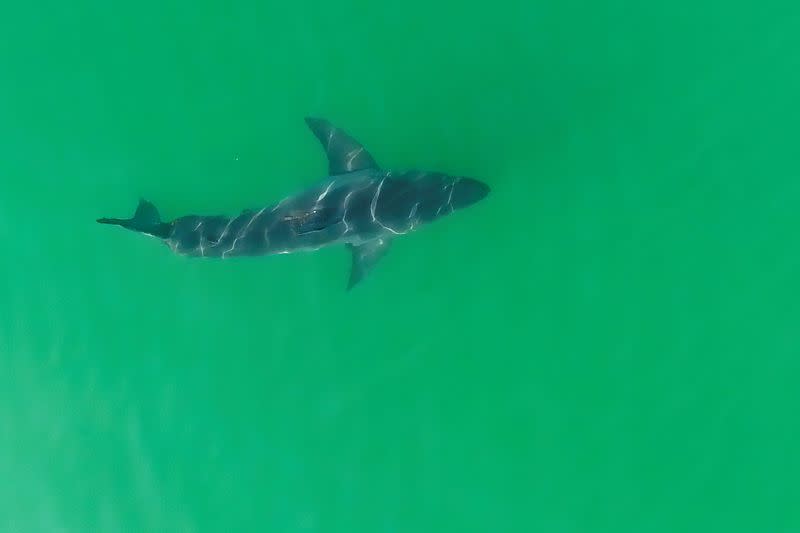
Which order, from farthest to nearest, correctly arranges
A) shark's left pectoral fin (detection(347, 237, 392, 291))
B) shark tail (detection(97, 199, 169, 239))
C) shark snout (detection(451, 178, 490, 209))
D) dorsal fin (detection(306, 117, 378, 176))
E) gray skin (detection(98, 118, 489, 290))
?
shark's left pectoral fin (detection(347, 237, 392, 291)) → dorsal fin (detection(306, 117, 378, 176)) → shark snout (detection(451, 178, 490, 209)) → shark tail (detection(97, 199, 169, 239)) → gray skin (detection(98, 118, 489, 290))

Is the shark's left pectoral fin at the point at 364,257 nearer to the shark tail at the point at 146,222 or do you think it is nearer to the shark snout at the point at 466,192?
the shark snout at the point at 466,192

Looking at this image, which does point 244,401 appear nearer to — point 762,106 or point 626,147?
point 626,147

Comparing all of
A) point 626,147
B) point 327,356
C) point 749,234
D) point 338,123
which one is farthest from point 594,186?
point 327,356

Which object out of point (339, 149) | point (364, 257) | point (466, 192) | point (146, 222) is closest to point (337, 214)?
point (364, 257)

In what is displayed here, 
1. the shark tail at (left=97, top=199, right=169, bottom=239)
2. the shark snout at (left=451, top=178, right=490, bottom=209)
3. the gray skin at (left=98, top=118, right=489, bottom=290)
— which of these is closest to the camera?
the gray skin at (left=98, top=118, right=489, bottom=290)

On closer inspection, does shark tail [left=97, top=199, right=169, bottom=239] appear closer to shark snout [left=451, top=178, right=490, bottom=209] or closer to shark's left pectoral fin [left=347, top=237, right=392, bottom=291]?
shark's left pectoral fin [left=347, top=237, right=392, bottom=291]

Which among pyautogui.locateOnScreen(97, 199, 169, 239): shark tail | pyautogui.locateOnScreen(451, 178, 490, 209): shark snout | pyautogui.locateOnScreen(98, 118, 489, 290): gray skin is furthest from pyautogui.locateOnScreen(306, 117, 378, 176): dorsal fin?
pyautogui.locateOnScreen(97, 199, 169, 239): shark tail
